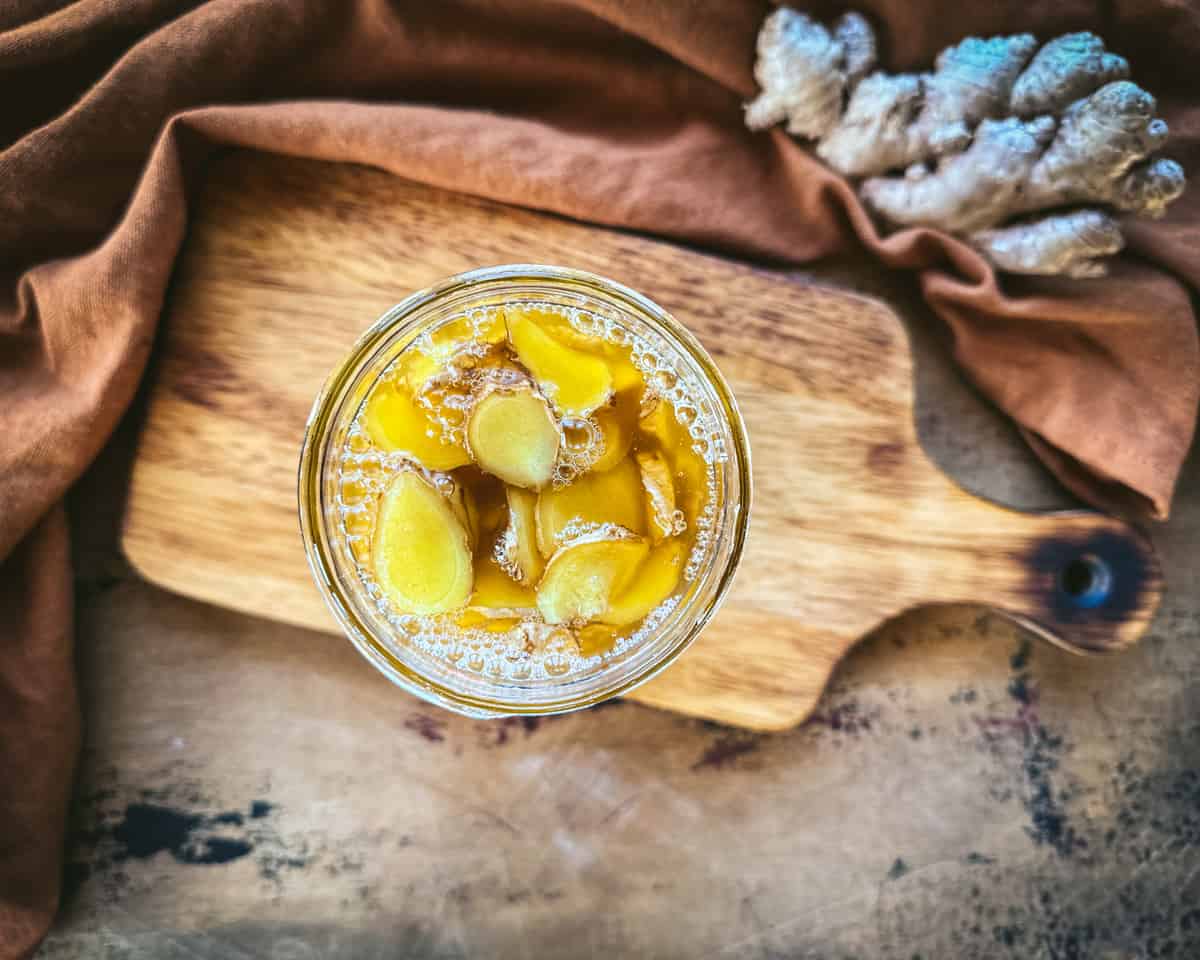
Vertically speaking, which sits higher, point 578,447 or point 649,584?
point 578,447

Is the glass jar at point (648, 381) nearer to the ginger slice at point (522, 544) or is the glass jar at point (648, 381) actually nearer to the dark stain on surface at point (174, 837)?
the ginger slice at point (522, 544)

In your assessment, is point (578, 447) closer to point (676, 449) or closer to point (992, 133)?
point (676, 449)

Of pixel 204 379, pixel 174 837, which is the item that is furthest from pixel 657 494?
pixel 174 837

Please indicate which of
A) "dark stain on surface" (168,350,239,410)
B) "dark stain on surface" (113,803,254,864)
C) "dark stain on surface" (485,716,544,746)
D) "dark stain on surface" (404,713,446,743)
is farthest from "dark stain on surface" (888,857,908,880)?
"dark stain on surface" (168,350,239,410)

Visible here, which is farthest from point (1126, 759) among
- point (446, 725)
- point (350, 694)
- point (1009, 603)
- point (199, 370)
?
point (199, 370)

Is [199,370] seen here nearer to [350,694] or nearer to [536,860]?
[350,694]

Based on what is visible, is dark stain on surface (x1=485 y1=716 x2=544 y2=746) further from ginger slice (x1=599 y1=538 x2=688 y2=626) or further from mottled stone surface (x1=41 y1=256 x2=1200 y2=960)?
ginger slice (x1=599 y1=538 x2=688 y2=626)

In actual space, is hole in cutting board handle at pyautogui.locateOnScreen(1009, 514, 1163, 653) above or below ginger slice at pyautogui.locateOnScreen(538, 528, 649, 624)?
below
